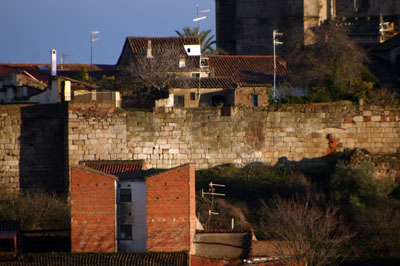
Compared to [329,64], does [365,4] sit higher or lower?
higher

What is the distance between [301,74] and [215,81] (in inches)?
143

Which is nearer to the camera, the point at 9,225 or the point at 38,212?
the point at 9,225

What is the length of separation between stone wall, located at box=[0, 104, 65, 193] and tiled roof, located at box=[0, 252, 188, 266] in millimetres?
8035

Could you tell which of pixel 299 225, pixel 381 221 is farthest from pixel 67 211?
pixel 381 221

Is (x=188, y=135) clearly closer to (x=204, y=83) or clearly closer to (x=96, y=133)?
(x=96, y=133)

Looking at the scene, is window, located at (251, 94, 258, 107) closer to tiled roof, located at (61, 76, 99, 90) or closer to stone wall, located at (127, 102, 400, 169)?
stone wall, located at (127, 102, 400, 169)

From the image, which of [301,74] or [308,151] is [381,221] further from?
[301,74]

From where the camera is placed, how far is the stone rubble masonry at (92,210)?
121ft

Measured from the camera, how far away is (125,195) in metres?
37.5

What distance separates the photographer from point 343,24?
5747cm

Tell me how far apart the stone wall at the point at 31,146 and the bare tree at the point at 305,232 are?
27.1ft

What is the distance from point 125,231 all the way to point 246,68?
15566mm

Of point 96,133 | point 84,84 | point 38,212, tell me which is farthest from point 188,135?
point 38,212

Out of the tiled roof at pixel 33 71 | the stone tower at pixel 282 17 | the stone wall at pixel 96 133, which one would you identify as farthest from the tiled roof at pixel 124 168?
the stone tower at pixel 282 17
